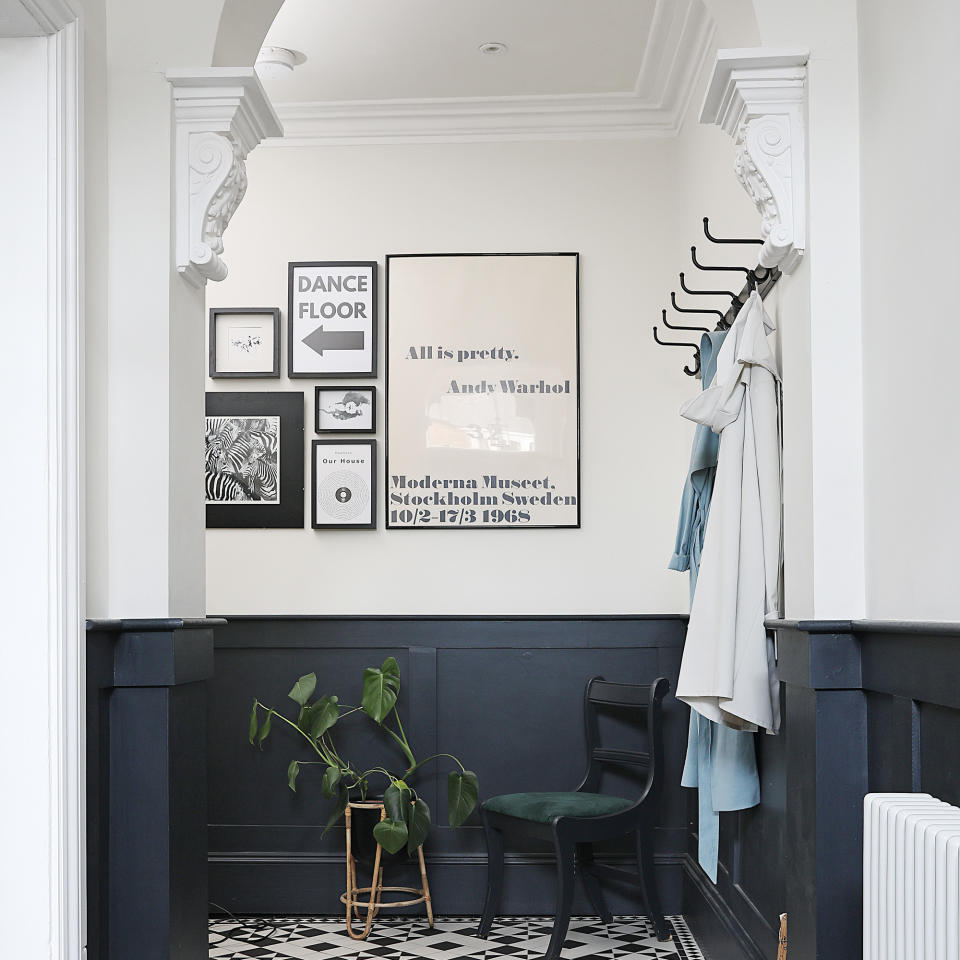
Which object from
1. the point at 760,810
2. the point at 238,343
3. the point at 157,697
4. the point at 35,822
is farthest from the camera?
the point at 238,343

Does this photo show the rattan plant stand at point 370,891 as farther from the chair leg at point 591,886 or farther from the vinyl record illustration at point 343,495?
the vinyl record illustration at point 343,495

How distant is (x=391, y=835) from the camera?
11.8ft

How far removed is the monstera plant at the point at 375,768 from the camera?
3.68m

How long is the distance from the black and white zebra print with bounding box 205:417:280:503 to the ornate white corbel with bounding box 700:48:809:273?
2.51 metres

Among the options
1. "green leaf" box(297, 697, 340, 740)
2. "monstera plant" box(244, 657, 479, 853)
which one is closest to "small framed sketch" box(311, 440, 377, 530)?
"monstera plant" box(244, 657, 479, 853)

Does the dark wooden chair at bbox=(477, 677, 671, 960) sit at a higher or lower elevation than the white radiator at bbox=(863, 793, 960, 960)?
lower

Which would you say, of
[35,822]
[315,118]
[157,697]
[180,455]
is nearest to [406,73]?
[315,118]

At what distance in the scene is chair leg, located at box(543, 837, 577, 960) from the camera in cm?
336

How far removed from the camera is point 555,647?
4.08 metres

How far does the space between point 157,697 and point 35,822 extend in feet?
1.14

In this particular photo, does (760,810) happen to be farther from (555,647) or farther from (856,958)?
(555,647)

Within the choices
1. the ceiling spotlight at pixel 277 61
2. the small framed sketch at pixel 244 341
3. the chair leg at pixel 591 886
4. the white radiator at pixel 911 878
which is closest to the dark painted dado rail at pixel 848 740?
the white radiator at pixel 911 878

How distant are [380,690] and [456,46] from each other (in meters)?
2.24

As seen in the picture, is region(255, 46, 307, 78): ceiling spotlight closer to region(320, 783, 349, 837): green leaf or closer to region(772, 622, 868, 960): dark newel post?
region(320, 783, 349, 837): green leaf
